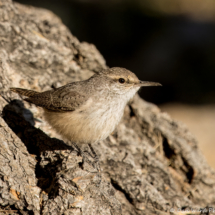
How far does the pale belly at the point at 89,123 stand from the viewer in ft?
15.3

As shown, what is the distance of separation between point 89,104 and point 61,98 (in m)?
0.60

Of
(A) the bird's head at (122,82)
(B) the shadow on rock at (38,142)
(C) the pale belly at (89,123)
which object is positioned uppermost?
(A) the bird's head at (122,82)

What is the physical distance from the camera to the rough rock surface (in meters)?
4.07

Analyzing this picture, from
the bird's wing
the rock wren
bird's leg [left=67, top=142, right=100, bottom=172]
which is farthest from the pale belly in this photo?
bird's leg [left=67, top=142, right=100, bottom=172]

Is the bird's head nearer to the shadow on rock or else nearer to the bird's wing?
the bird's wing

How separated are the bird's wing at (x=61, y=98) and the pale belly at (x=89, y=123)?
0.16m

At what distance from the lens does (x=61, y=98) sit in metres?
5.18

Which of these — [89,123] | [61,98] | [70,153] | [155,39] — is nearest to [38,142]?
[70,153]

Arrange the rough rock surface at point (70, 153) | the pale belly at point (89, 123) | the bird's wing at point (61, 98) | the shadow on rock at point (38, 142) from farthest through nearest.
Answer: the bird's wing at point (61, 98)
the pale belly at point (89, 123)
the shadow on rock at point (38, 142)
the rough rock surface at point (70, 153)

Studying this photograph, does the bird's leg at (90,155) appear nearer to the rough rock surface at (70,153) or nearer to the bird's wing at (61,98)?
the rough rock surface at (70,153)

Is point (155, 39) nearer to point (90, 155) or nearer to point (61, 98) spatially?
point (61, 98)

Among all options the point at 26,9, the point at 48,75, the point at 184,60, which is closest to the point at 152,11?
the point at 184,60

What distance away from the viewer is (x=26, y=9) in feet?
24.6

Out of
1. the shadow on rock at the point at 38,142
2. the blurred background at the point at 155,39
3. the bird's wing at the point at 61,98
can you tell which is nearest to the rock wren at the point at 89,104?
the bird's wing at the point at 61,98
